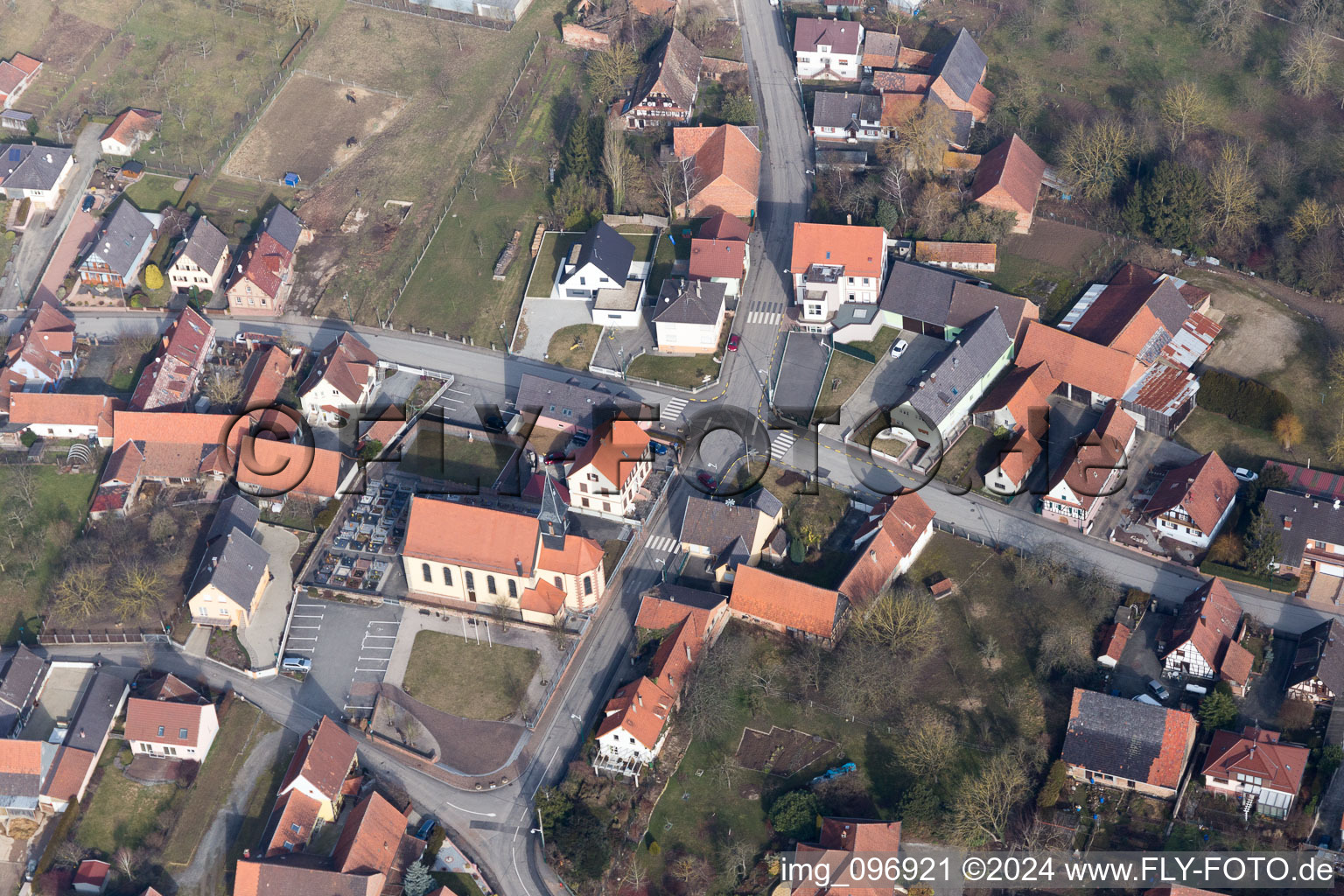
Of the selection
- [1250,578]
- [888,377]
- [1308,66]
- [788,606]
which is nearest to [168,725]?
[788,606]

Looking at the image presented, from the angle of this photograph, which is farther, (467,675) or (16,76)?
(16,76)

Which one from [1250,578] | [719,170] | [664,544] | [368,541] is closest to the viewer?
[1250,578]

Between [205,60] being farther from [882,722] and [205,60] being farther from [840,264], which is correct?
[882,722]

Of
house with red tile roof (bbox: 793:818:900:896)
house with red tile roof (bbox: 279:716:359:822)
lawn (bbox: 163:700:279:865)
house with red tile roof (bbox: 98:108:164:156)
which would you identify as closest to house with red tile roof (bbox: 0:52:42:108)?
house with red tile roof (bbox: 98:108:164:156)

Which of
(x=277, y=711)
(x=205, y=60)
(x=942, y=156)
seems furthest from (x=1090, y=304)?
(x=205, y=60)

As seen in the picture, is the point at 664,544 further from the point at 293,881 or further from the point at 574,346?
the point at 293,881

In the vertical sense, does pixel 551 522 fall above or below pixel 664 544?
above
